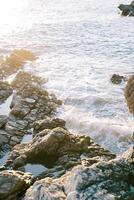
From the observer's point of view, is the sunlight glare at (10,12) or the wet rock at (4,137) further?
the sunlight glare at (10,12)

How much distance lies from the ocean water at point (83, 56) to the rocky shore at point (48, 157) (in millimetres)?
1654

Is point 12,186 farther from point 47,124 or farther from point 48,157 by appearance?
point 47,124

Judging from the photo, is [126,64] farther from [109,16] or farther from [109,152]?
[109,16]

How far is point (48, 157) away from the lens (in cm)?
1761

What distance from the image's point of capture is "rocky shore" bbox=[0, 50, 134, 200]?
11596 millimetres

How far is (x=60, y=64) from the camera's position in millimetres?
35438

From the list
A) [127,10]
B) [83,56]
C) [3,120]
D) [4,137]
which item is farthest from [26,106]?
[127,10]

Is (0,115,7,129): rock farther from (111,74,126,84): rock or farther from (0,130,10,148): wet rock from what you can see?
(111,74,126,84): rock

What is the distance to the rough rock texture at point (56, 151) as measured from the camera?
56.7 feet

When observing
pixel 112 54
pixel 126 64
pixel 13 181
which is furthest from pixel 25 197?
pixel 112 54

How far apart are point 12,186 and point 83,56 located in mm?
26367

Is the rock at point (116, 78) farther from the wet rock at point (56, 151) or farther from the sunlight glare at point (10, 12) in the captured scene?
the sunlight glare at point (10, 12)

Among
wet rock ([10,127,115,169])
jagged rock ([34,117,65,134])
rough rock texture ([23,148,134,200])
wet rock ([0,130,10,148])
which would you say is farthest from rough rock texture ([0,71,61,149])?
rough rock texture ([23,148,134,200])

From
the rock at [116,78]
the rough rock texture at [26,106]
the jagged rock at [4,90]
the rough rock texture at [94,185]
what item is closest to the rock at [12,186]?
the rough rock texture at [94,185]
